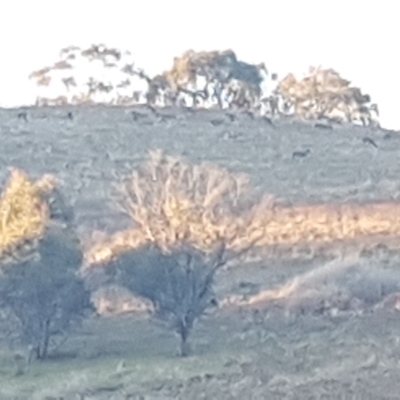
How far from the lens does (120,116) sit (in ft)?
263

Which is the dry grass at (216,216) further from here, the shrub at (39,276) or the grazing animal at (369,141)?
the grazing animal at (369,141)

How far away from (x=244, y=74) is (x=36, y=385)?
200ft

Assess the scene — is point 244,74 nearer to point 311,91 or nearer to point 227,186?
point 311,91

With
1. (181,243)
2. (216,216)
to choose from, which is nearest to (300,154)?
(216,216)

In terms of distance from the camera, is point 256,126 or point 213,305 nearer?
point 213,305

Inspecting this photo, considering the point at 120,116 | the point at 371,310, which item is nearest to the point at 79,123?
the point at 120,116

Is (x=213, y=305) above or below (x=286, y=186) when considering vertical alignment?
below

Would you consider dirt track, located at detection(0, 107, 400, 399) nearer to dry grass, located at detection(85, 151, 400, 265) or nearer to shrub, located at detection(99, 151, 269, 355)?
shrub, located at detection(99, 151, 269, 355)

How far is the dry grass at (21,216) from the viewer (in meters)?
41.2

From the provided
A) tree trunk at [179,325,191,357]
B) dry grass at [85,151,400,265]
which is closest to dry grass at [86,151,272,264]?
dry grass at [85,151,400,265]

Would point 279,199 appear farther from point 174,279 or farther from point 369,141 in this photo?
point 174,279

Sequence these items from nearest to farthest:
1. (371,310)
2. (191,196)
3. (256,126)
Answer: (371,310) → (191,196) → (256,126)

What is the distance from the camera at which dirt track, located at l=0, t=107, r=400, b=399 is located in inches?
1130

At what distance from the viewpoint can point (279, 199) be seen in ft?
212
